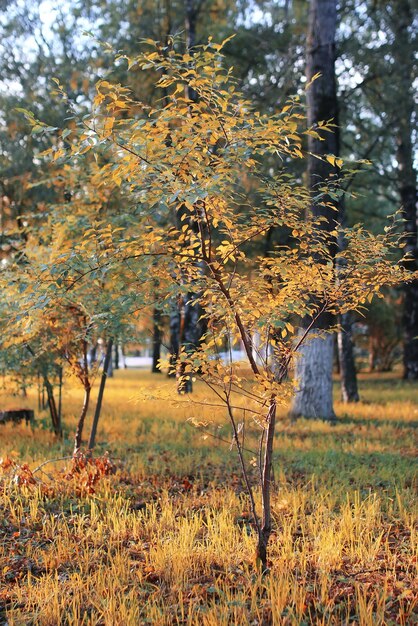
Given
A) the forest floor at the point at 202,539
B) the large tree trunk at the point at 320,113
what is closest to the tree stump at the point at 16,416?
the forest floor at the point at 202,539

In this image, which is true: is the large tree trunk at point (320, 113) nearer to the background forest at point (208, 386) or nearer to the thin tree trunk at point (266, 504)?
the background forest at point (208, 386)

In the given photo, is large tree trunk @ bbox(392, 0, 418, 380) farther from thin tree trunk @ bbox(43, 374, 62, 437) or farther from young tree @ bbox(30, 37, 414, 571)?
young tree @ bbox(30, 37, 414, 571)

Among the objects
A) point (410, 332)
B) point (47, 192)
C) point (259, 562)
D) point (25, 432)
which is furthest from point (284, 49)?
point (259, 562)

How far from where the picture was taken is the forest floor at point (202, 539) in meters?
3.26

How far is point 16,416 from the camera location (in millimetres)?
10680

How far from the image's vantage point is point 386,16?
1307 cm

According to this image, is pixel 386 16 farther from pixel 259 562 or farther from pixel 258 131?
pixel 259 562

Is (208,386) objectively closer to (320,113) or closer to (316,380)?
(316,380)

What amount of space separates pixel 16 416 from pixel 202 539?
731 centimetres

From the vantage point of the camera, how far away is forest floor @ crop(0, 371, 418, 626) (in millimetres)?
3258

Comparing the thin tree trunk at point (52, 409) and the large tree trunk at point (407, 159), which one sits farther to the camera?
the large tree trunk at point (407, 159)

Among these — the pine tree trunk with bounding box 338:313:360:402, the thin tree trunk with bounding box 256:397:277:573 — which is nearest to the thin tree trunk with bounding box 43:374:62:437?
the thin tree trunk with bounding box 256:397:277:573

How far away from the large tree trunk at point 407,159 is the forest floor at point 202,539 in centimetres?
592

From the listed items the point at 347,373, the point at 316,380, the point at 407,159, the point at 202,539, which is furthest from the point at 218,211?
the point at 407,159
